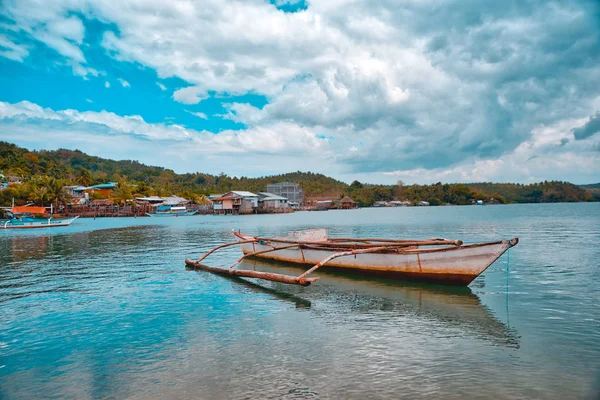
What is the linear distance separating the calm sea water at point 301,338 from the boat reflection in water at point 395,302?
5 centimetres

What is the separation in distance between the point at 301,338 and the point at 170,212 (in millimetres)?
75522

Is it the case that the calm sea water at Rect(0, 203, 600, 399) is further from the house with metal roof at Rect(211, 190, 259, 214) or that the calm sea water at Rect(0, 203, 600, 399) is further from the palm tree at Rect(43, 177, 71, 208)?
the house with metal roof at Rect(211, 190, 259, 214)

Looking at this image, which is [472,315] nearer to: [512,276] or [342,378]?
[342,378]

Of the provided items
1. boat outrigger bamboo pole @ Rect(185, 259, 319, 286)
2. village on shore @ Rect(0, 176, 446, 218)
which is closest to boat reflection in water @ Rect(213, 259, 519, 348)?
boat outrigger bamboo pole @ Rect(185, 259, 319, 286)

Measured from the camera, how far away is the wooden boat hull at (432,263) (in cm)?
1045

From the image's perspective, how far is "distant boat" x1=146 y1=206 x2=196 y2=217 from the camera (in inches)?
3050

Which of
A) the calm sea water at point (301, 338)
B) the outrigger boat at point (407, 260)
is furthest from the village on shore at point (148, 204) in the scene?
the outrigger boat at point (407, 260)

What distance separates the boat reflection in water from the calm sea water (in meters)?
0.05

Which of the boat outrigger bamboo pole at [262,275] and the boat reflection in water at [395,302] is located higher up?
the boat outrigger bamboo pole at [262,275]

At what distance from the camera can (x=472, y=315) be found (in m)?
9.10

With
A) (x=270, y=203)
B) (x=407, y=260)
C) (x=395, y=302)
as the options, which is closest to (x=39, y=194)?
(x=270, y=203)

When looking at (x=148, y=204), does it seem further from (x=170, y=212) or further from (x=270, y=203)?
(x=270, y=203)

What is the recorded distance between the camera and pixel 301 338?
771 cm

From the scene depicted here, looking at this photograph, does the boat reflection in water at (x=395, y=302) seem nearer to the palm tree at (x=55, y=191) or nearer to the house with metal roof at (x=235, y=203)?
the palm tree at (x=55, y=191)
